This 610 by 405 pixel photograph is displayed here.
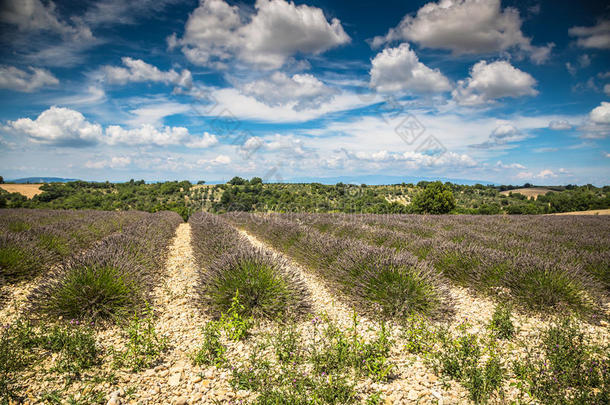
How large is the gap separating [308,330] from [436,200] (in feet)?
98.2

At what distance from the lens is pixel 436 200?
29688 millimetres

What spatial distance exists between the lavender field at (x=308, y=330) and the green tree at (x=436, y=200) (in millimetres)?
24888

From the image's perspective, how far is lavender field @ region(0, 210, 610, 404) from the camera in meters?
2.38

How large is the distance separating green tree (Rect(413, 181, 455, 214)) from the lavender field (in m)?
24.9

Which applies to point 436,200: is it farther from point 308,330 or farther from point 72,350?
point 72,350

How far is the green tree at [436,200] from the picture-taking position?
2950 cm

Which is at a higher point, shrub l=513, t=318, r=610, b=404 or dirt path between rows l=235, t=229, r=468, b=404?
shrub l=513, t=318, r=610, b=404

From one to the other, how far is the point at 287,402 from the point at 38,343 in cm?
290

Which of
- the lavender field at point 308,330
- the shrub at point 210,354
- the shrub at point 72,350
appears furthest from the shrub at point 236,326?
the shrub at point 72,350

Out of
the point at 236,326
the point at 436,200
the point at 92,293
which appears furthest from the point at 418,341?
the point at 436,200

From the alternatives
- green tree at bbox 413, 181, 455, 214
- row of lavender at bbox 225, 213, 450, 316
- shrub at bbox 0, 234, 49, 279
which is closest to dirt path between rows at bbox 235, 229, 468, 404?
row of lavender at bbox 225, 213, 450, 316

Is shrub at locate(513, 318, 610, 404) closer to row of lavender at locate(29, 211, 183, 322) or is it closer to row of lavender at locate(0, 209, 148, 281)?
row of lavender at locate(29, 211, 183, 322)

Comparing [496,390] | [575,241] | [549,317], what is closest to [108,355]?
[496,390]

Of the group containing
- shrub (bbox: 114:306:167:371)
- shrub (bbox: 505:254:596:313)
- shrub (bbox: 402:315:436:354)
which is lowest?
shrub (bbox: 114:306:167:371)
